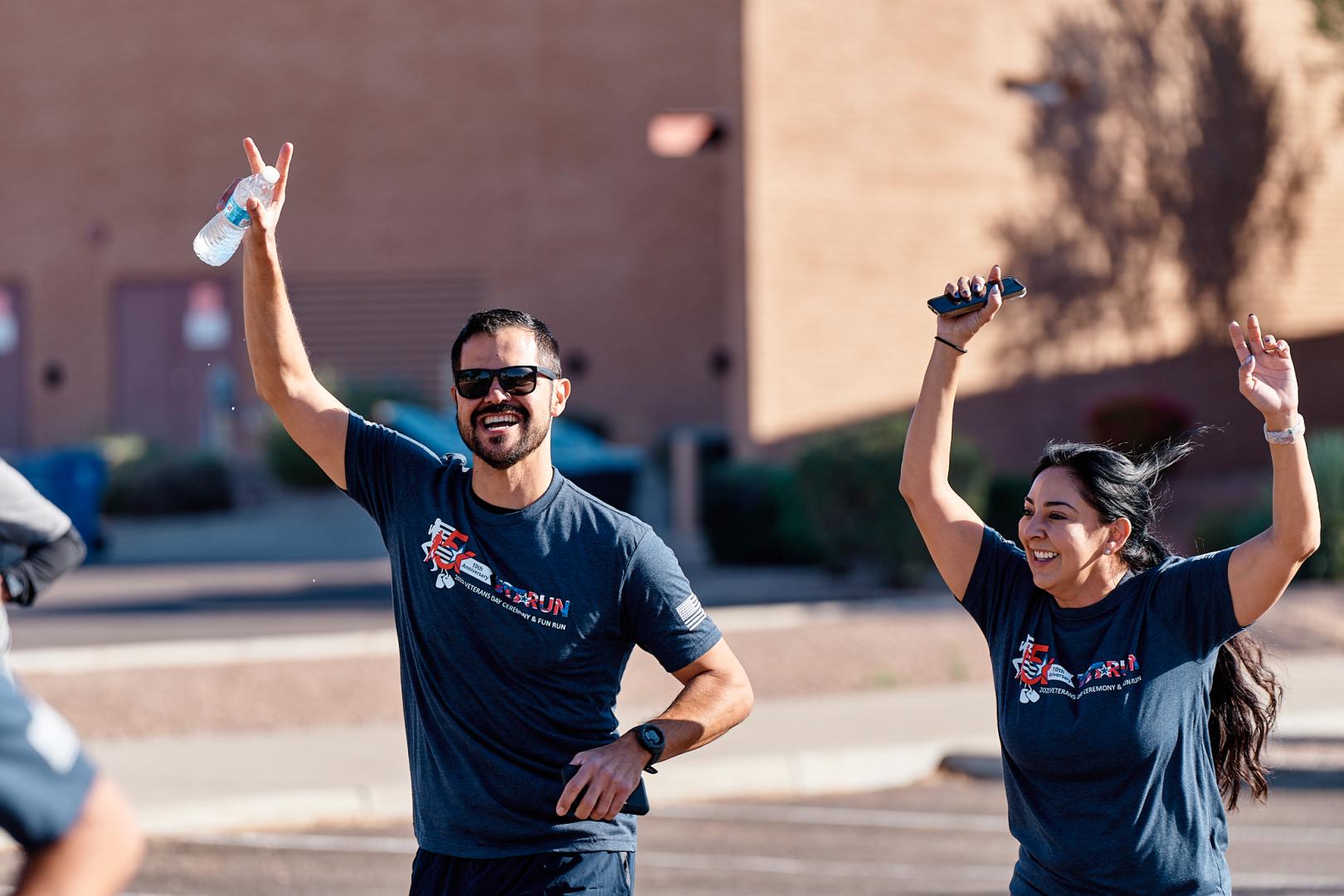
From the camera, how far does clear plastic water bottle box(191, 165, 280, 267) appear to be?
4.20m

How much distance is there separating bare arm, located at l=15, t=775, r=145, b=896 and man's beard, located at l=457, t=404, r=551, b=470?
6.46 ft

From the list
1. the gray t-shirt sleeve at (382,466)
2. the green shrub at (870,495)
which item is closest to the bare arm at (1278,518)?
the gray t-shirt sleeve at (382,466)

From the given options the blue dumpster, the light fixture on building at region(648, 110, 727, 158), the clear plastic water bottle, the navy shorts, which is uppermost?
the light fixture on building at region(648, 110, 727, 158)

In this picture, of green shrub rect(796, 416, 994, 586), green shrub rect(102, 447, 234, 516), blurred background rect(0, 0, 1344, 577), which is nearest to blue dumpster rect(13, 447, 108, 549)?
green shrub rect(796, 416, 994, 586)

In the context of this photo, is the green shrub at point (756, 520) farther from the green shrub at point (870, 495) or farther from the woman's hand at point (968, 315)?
the woman's hand at point (968, 315)

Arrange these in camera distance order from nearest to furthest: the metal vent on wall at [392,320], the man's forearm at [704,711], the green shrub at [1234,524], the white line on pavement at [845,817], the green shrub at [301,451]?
the man's forearm at [704,711] → the white line on pavement at [845,817] → the green shrub at [1234,524] → the green shrub at [301,451] → the metal vent on wall at [392,320]

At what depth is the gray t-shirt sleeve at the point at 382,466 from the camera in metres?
4.28

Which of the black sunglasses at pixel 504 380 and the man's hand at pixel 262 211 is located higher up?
the man's hand at pixel 262 211

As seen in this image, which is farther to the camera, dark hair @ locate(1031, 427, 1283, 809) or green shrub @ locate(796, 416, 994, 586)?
green shrub @ locate(796, 416, 994, 586)

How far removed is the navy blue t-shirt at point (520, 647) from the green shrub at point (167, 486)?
22.4 metres

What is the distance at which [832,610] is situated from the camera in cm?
1459

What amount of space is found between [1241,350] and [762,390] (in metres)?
18.2

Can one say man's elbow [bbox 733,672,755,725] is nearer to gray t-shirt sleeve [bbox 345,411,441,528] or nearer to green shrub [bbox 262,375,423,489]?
gray t-shirt sleeve [bbox 345,411,441,528]

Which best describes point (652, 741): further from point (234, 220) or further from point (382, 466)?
point (234, 220)
